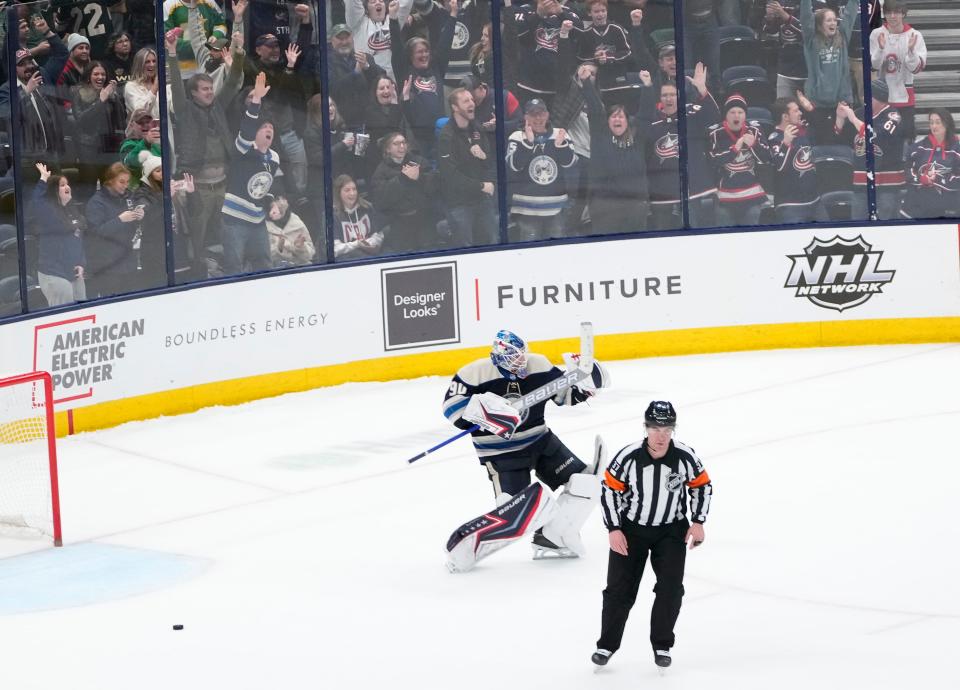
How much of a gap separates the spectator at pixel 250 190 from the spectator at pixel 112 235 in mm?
888

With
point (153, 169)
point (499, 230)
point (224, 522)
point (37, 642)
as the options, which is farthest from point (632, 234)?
point (37, 642)

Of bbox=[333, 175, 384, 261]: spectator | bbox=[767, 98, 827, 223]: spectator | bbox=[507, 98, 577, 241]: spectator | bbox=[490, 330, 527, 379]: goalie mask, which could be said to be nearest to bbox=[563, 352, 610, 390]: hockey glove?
bbox=[490, 330, 527, 379]: goalie mask

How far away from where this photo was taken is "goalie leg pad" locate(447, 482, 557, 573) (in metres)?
8.55

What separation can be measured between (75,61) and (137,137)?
0.78 metres

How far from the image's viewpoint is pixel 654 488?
6.74m

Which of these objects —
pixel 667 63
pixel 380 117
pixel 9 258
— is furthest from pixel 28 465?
pixel 667 63

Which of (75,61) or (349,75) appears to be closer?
(75,61)

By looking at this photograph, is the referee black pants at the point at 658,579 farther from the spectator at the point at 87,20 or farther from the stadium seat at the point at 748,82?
the stadium seat at the point at 748,82

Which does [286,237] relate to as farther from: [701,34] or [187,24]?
[701,34]

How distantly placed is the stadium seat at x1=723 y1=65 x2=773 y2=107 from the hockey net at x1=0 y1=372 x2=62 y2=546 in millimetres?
7251

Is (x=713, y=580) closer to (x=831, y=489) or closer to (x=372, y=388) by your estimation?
(x=831, y=489)

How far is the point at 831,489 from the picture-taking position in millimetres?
9992

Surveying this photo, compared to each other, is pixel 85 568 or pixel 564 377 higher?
pixel 564 377

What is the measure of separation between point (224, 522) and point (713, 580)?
3.31m
